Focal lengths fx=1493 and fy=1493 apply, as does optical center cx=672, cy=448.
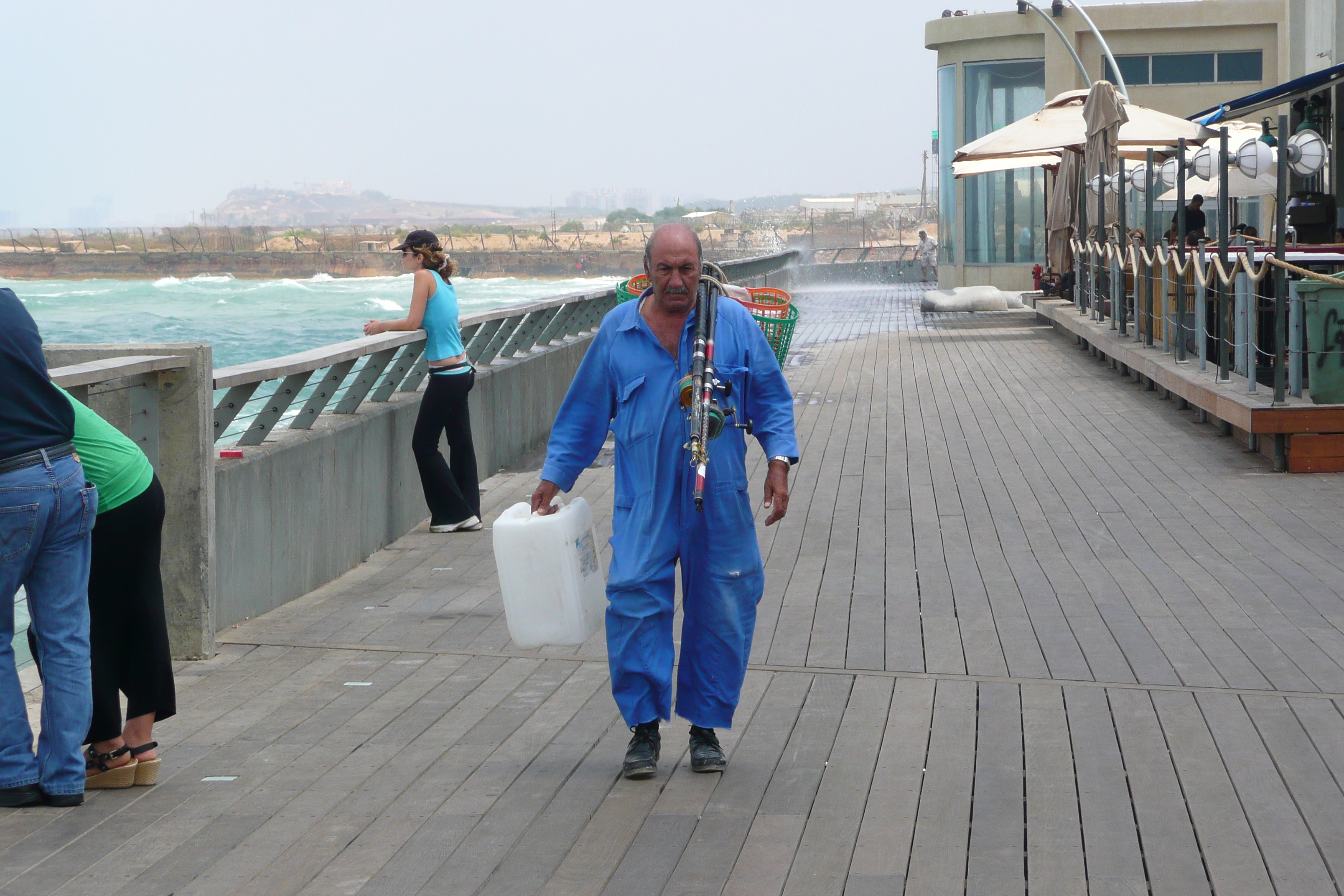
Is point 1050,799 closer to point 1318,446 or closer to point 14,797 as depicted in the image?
point 14,797

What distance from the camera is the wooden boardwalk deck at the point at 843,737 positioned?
3572 mm

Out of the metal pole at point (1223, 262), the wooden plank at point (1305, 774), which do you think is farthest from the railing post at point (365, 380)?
the metal pole at point (1223, 262)

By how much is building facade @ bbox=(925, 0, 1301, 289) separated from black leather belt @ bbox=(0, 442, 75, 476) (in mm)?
29703

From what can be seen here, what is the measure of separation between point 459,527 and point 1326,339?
5.34 metres

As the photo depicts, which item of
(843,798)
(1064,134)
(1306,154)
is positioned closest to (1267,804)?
(843,798)

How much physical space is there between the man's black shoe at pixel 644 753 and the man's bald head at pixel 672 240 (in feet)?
4.30

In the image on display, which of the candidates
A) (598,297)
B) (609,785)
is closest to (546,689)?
(609,785)

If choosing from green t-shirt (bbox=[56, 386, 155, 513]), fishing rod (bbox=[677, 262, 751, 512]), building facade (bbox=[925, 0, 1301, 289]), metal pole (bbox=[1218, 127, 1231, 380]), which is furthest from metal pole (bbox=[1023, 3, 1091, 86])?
green t-shirt (bbox=[56, 386, 155, 513])

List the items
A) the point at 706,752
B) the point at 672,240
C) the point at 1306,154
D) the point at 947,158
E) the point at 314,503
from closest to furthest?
the point at 672,240 < the point at 706,752 < the point at 314,503 < the point at 1306,154 < the point at 947,158

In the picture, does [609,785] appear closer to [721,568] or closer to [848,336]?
[721,568]

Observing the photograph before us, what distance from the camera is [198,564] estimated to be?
5.63m

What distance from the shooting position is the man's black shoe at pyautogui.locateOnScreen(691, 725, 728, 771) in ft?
14.0

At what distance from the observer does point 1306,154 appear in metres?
15.8

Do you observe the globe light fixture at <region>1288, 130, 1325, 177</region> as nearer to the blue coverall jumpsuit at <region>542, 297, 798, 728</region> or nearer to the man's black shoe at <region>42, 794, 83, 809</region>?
the blue coverall jumpsuit at <region>542, 297, 798, 728</region>
